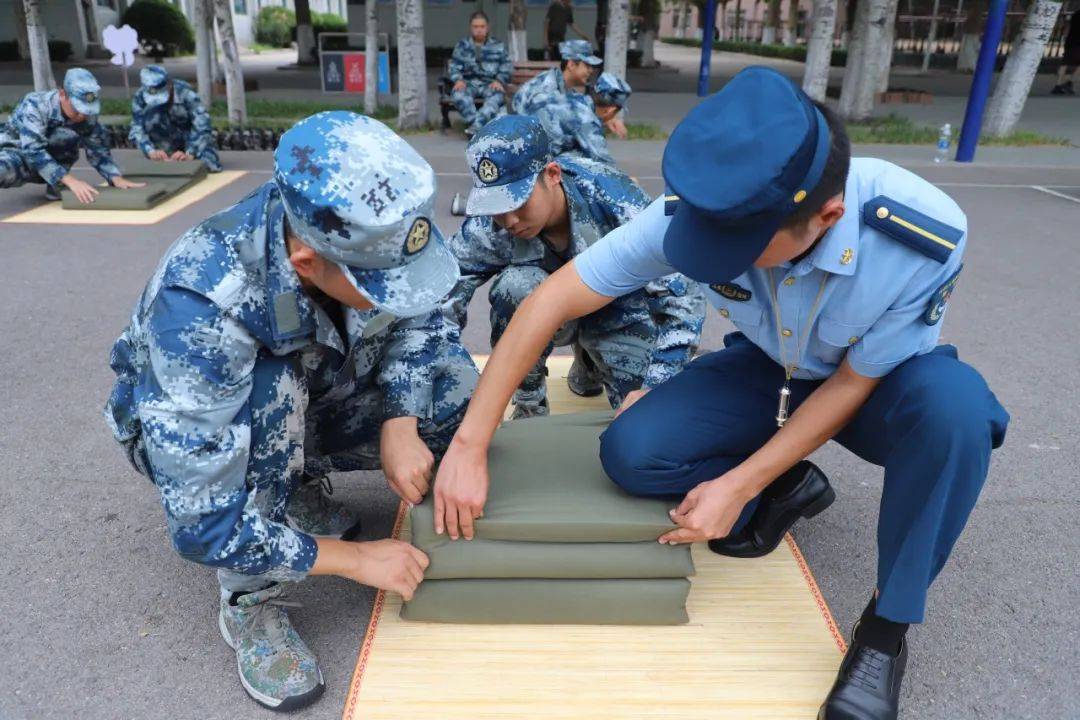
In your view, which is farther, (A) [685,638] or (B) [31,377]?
(B) [31,377]

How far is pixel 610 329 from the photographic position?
2.40 metres

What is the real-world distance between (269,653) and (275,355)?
0.62m

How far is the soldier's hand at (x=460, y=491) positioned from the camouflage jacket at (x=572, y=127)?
3.60m

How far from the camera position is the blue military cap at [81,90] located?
5.44 meters

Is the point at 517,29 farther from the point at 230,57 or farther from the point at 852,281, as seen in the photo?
the point at 852,281

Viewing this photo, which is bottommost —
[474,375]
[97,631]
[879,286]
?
[97,631]

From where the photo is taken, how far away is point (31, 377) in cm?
304

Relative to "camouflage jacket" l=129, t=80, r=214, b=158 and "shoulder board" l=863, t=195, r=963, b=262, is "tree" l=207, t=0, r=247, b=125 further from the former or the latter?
"shoulder board" l=863, t=195, r=963, b=262

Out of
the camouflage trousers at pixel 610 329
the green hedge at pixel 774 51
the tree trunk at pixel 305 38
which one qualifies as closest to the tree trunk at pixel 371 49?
the camouflage trousers at pixel 610 329


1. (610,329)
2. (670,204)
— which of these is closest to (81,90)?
(610,329)

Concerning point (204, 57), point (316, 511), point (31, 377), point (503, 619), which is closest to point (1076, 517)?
point (503, 619)

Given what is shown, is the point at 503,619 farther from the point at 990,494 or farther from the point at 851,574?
the point at 990,494

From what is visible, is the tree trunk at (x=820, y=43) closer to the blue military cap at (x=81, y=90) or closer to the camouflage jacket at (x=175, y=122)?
the camouflage jacket at (x=175, y=122)

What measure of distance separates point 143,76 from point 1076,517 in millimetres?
6683
